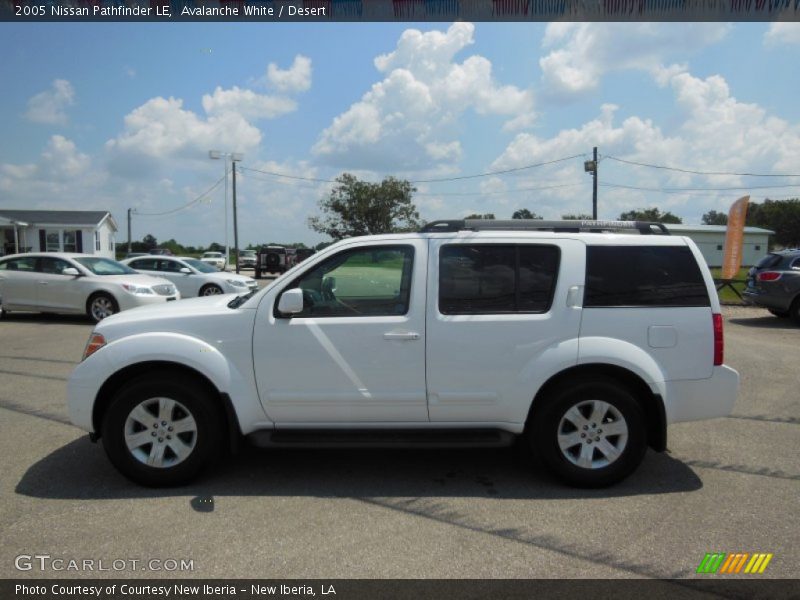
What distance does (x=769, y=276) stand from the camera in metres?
13.7

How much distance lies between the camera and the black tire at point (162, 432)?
13.7 ft

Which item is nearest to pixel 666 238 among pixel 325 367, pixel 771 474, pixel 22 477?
pixel 771 474

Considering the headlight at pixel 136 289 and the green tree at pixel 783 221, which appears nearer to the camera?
the headlight at pixel 136 289

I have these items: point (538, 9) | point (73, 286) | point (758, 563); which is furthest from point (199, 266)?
point (758, 563)

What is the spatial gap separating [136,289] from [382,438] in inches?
417

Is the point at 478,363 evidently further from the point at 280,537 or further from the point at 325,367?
the point at 280,537

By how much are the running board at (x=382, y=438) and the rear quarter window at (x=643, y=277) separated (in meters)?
1.19

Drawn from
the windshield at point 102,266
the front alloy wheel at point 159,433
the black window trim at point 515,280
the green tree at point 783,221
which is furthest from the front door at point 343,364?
the green tree at point 783,221

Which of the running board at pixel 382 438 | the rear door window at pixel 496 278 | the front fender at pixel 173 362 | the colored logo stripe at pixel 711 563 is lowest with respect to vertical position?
the colored logo stripe at pixel 711 563

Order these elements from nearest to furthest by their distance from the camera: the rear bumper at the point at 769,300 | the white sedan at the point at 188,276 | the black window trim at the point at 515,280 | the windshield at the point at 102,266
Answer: the black window trim at the point at 515,280 → the rear bumper at the point at 769,300 → the windshield at the point at 102,266 → the white sedan at the point at 188,276

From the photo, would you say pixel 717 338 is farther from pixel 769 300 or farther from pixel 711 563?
pixel 769 300

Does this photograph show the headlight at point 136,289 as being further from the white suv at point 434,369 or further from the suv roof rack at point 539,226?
the suv roof rack at point 539,226

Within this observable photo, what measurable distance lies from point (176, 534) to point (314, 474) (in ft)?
3.92

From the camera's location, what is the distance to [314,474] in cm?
455
